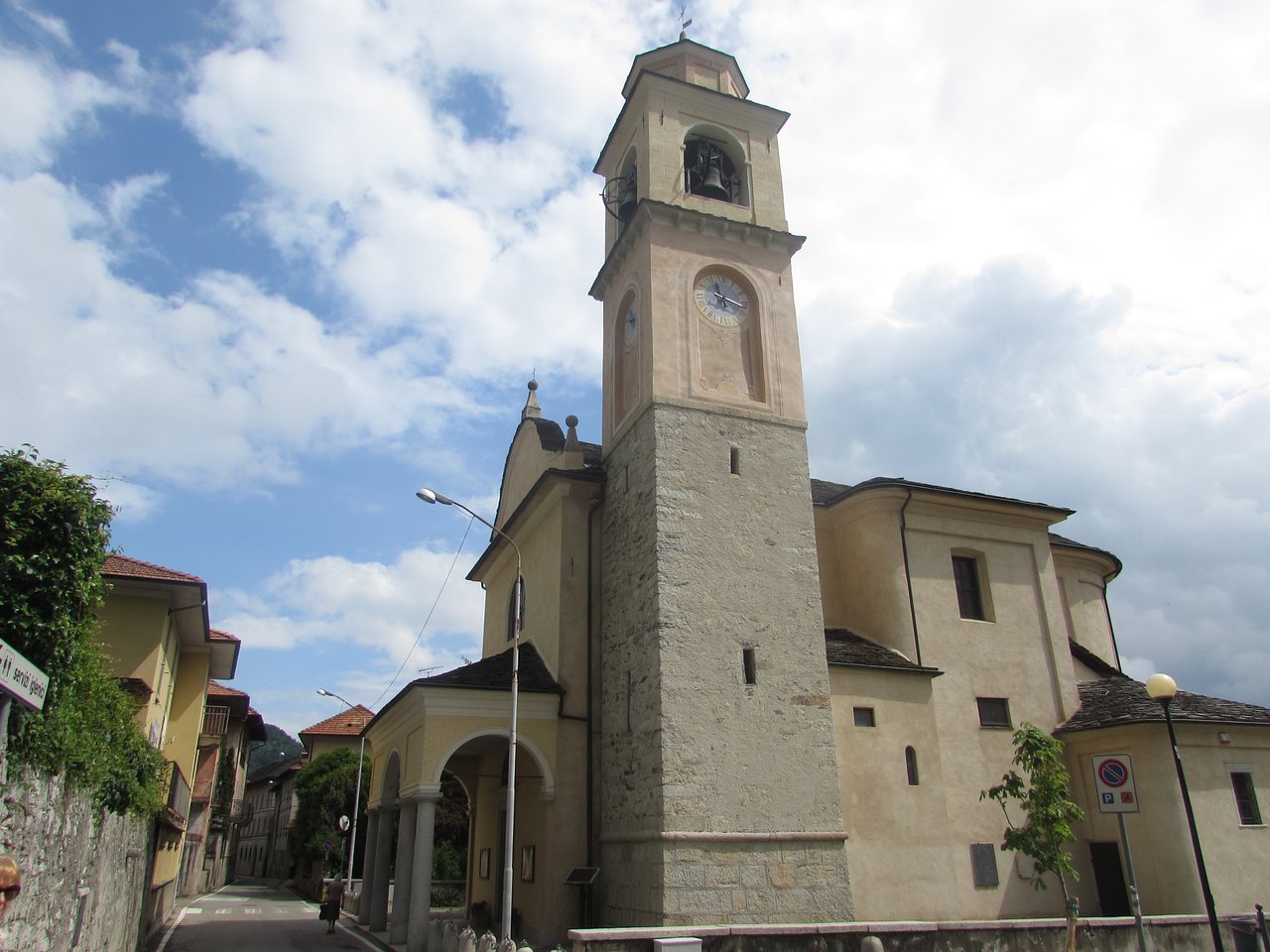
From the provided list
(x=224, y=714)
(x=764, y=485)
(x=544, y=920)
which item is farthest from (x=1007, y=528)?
(x=224, y=714)

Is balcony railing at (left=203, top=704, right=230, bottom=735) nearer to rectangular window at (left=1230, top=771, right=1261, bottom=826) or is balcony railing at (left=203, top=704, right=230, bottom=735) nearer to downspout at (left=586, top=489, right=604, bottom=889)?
downspout at (left=586, top=489, right=604, bottom=889)

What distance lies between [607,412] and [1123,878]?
47.0ft

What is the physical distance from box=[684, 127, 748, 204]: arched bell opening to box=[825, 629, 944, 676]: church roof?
1016cm

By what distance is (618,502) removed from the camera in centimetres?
1825

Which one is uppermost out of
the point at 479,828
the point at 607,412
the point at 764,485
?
the point at 607,412

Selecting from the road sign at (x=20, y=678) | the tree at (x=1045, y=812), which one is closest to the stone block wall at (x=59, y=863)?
the road sign at (x=20, y=678)

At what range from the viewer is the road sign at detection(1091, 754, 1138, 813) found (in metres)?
11.0

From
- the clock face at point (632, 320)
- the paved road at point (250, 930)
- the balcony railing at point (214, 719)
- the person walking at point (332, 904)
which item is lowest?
the paved road at point (250, 930)

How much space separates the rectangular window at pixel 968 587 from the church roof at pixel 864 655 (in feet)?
8.17

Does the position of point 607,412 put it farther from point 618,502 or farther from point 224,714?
point 224,714

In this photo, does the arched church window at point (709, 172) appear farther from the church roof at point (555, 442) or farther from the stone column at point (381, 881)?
the stone column at point (381, 881)

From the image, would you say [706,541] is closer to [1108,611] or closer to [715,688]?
[715,688]

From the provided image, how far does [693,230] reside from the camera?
62.4ft

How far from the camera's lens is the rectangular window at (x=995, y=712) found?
62.5ft
